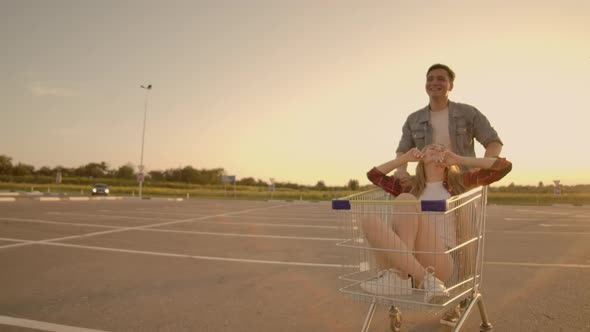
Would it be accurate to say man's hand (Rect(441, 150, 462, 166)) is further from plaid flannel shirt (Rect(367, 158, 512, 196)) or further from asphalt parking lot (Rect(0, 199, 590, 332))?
asphalt parking lot (Rect(0, 199, 590, 332))

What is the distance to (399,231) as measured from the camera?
2736 mm

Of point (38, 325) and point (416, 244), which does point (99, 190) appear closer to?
point (38, 325)

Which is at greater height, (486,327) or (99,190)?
(99,190)

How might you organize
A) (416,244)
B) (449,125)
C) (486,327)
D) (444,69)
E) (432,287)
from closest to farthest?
(432,287) < (416,244) < (486,327) < (444,69) < (449,125)

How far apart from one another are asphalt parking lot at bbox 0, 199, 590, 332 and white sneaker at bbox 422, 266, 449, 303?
3.21ft

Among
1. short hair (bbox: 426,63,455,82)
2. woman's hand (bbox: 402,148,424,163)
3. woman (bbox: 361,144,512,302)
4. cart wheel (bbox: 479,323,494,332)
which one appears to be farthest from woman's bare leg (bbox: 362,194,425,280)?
short hair (bbox: 426,63,455,82)

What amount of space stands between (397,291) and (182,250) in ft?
18.3

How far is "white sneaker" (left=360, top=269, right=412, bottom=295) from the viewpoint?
8.78ft

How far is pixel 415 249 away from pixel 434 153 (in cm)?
75

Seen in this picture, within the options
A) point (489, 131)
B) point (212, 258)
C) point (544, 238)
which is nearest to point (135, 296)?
point (212, 258)

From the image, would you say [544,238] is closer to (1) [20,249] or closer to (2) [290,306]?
(2) [290,306]

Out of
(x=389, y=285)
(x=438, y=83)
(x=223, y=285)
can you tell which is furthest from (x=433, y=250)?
(x=223, y=285)

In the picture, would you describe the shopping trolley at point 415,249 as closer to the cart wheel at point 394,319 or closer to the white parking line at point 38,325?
the cart wheel at point 394,319

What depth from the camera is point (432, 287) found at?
2.64m
